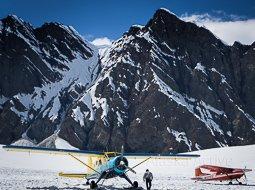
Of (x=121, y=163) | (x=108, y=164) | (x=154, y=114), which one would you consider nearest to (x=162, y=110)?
(x=154, y=114)

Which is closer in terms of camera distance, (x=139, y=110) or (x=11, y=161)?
(x=11, y=161)

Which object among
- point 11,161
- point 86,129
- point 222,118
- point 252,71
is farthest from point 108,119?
point 11,161

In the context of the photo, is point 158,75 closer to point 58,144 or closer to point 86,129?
point 86,129

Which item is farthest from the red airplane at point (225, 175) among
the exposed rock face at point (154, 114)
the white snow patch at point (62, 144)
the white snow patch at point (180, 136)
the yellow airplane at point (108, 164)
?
the white snow patch at point (62, 144)

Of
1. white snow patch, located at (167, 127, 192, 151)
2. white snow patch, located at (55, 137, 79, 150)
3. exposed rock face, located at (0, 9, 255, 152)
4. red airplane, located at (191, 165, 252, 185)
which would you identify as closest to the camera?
red airplane, located at (191, 165, 252, 185)

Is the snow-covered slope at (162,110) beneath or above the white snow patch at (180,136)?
above

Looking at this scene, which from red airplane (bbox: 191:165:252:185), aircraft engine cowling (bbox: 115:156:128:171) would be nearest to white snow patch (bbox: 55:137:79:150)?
red airplane (bbox: 191:165:252:185)

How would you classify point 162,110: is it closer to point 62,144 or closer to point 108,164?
point 62,144

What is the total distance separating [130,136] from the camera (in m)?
173

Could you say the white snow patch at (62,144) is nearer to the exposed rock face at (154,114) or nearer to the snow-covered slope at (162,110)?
the exposed rock face at (154,114)

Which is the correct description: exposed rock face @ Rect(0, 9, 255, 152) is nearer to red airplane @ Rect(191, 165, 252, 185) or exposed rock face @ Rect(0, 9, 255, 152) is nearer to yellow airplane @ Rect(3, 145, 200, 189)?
red airplane @ Rect(191, 165, 252, 185)

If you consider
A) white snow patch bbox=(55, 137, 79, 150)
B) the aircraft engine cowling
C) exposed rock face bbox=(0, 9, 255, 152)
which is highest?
exposed rock face bbox=(0, 9, 255, 152)

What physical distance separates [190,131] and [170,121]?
30.8ft

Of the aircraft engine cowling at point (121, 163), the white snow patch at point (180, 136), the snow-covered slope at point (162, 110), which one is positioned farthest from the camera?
the snow-covered slope at point (162, 110)
